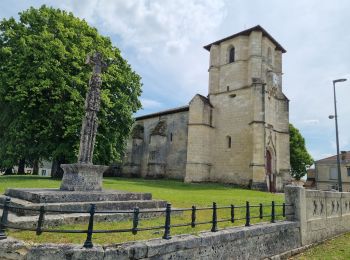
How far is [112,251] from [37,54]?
15898 mm

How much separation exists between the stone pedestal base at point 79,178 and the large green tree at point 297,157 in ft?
119

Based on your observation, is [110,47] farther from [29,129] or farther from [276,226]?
[276,226]

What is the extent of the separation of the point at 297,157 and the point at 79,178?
37.4 m

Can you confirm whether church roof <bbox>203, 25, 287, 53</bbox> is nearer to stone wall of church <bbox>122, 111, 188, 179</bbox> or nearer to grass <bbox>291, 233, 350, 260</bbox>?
stone wall of church <bbox>122, 111, 188, 179</bbox>

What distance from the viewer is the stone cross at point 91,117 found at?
9820mm

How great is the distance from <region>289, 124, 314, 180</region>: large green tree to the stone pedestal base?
1434 inches

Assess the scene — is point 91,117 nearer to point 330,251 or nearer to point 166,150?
point 330,251

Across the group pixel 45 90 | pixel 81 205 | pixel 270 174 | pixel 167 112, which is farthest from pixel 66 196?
pixel 167 112

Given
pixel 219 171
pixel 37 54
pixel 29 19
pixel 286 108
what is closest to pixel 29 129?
pixel 37 54

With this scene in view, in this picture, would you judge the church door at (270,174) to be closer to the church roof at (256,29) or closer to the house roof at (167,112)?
the house roof at (167,112)

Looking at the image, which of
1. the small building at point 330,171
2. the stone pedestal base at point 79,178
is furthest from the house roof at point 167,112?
the small building at point 330,171

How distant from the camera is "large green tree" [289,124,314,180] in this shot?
41.1m

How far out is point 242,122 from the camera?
28656 mm

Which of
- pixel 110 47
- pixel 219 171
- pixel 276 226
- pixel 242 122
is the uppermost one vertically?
pixel 110 47
